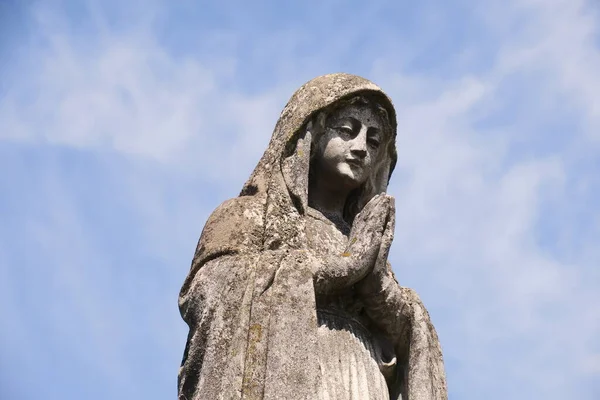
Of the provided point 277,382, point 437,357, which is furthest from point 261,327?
point 437,357

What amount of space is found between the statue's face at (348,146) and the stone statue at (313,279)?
1 cm

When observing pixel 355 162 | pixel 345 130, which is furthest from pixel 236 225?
pixel 345 130

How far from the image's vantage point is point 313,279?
38.3ft

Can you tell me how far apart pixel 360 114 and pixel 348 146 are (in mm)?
419

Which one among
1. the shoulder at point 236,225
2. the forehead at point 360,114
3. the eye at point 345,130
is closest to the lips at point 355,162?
the eye at point 345,130

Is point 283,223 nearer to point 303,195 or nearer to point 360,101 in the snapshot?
point 303,195

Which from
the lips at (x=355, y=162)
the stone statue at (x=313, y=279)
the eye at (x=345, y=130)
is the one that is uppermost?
the eye at (x=345, y=130)

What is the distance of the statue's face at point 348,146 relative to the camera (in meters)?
13.1

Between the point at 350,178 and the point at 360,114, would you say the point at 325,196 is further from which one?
the point at 360,114

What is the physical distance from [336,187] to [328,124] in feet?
2.07

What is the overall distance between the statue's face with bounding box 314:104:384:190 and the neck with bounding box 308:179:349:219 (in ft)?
0.30

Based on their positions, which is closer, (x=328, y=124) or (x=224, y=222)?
(x=224, y=222)

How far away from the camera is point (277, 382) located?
10.9m

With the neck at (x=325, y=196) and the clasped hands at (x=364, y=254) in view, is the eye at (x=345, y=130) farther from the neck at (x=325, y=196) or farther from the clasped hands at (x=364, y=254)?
the clasped hands at (x=364, y=254)
